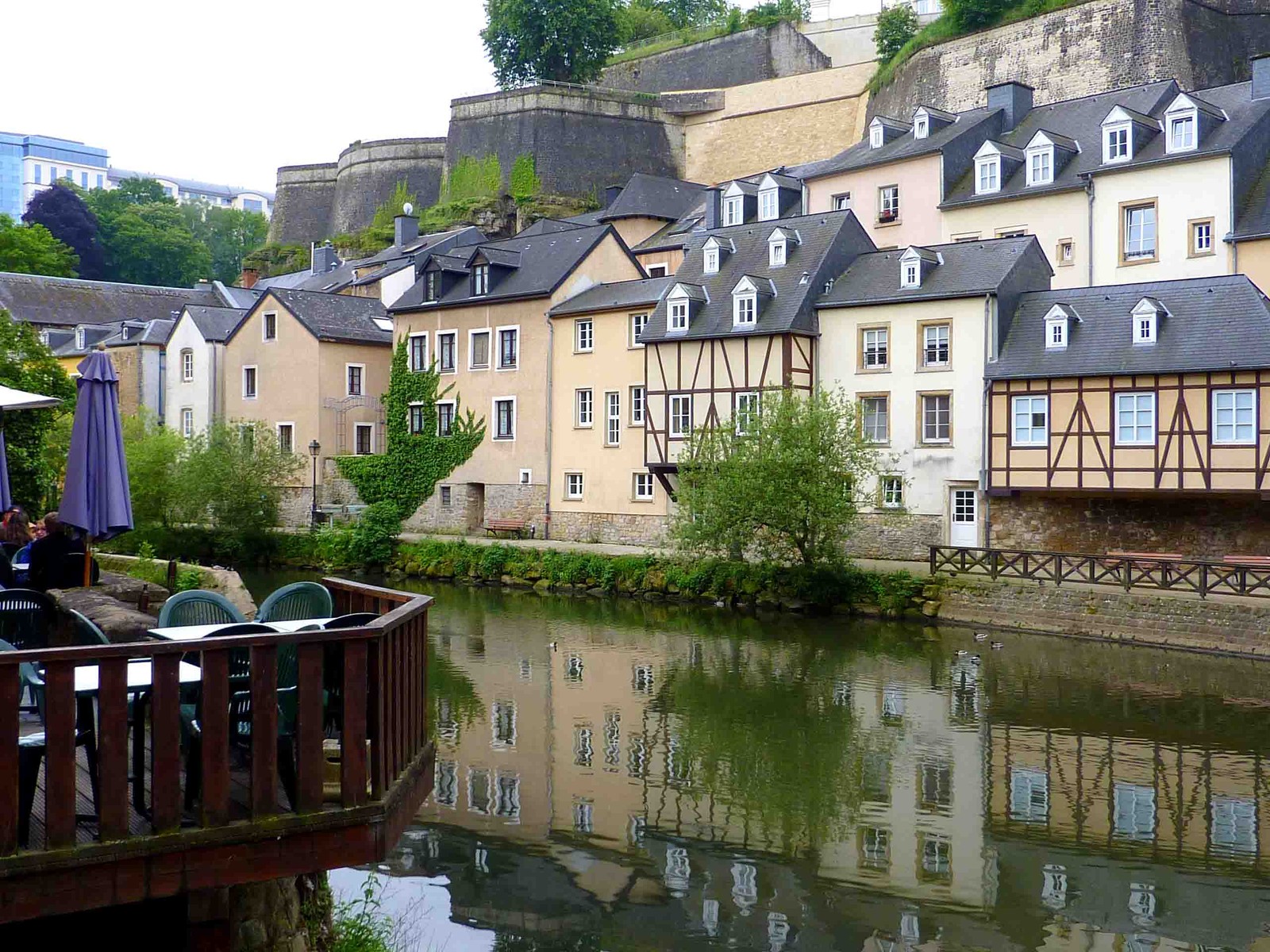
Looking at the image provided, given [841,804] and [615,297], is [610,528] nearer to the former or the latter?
[615,297]

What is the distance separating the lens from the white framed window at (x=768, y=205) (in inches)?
1379

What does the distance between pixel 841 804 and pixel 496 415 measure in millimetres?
24156

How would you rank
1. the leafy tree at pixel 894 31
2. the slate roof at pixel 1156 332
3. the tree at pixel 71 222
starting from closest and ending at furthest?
the slate roof at pixel 1156 332 < the leafy tree at pixel 894 31 < the tree at pixel 71 222

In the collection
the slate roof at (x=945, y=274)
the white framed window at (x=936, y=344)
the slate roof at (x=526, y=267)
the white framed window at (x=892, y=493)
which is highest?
the slate roof at (x=526, y=267)

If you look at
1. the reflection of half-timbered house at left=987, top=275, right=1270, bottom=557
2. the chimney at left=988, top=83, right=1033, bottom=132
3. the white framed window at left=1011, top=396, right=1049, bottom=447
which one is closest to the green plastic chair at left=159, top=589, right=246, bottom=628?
the reflection of half-timbered house at left=987, top=275, right=1270, bottom=557

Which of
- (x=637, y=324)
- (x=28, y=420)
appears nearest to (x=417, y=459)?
(x=637, y=324)

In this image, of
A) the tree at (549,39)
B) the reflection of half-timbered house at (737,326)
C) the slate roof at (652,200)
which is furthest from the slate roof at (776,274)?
the tree at (549,39)

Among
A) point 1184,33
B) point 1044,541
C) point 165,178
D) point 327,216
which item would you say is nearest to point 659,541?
point 1044,541

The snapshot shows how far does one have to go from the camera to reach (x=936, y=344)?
2625 centimetres

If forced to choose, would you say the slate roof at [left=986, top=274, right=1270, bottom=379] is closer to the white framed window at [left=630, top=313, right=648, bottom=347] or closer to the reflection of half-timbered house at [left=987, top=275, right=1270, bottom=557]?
the reflection of half-timbered house at [left=987, top=275, right=1270, bottom=557]

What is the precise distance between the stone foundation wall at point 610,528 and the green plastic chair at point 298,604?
22079mm

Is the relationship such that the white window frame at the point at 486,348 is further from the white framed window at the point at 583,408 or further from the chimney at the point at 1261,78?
the chimney at the point at 1261,78

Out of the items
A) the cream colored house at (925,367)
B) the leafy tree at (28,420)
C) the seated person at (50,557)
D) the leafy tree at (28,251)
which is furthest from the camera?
the leafy tree at (28,251)

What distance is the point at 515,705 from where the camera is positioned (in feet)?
51.8
